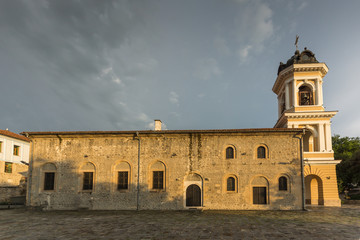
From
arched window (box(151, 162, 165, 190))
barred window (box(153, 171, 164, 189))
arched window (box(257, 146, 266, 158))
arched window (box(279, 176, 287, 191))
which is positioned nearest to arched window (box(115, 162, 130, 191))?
arched window (box(151, 162, 165, 190))

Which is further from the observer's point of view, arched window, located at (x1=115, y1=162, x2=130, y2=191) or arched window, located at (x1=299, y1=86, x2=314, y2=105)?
arched window, located at (x1=299, y1=86, x2=314, y2=105)

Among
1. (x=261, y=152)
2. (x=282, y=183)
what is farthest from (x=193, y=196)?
(x=282, y=183)

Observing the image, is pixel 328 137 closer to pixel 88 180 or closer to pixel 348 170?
pixel 348 170

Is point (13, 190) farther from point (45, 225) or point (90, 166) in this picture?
point (45, 225)

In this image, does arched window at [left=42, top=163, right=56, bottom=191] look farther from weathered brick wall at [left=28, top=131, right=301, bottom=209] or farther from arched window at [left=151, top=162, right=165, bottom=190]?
arched window at [left=151, top=162, right=165, bottom=190]

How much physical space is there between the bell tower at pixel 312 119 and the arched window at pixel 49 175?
22.0 meters

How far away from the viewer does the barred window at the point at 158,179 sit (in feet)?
60.1

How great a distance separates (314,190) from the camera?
23.3 meters

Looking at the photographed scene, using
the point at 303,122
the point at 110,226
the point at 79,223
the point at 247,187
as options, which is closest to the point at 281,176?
the point at 247,187

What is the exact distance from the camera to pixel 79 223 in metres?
12.8

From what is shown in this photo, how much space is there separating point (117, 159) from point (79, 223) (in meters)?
6.50

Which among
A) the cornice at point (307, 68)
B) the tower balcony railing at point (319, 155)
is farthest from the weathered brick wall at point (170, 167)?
the cornice at point (307, 68)

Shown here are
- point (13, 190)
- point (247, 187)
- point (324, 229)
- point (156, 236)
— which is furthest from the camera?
point (13, 190)

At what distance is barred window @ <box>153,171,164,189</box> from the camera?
18328mm
